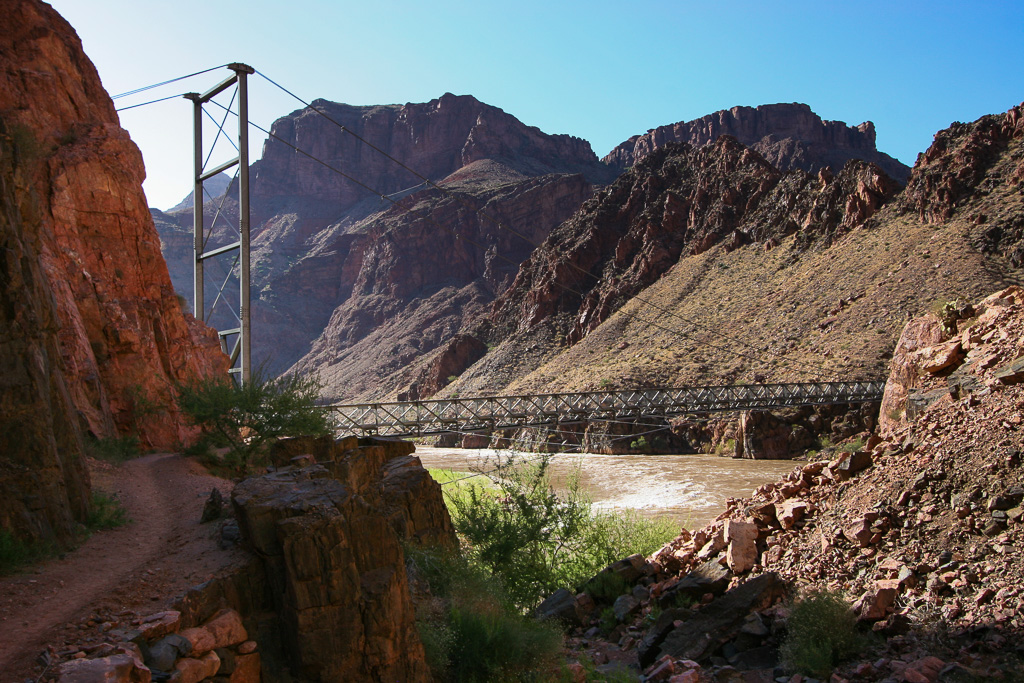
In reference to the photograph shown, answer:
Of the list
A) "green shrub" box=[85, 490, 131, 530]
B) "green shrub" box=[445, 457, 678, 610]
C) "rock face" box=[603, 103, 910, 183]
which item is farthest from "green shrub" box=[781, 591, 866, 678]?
"rock face" box=[603, 103, 910, 183]

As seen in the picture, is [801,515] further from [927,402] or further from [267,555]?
[267,555]

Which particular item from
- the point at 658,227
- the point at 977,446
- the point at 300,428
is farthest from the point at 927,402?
the point at 658,227

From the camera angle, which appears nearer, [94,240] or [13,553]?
[13,553]

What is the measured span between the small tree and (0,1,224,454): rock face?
1.53 meters

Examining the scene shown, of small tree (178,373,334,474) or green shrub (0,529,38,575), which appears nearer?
green shrub (0,529,38,575)

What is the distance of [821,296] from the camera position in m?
42.1

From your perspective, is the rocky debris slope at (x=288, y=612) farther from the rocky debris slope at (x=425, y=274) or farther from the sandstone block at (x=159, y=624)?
the rocky debris slope at (x=425, y=274)

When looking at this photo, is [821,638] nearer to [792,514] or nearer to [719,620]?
[719,620]

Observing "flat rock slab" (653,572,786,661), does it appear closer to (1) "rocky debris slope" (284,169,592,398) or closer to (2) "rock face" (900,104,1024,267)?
(2) "rock face" (900,104,1024,267)

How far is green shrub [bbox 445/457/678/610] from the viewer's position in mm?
12219

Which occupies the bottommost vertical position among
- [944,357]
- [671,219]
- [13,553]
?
[13,553]

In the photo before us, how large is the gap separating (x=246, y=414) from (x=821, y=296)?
1472 inches

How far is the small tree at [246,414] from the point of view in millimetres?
12195

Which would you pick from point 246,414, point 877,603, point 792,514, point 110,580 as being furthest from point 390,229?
point 110,580
